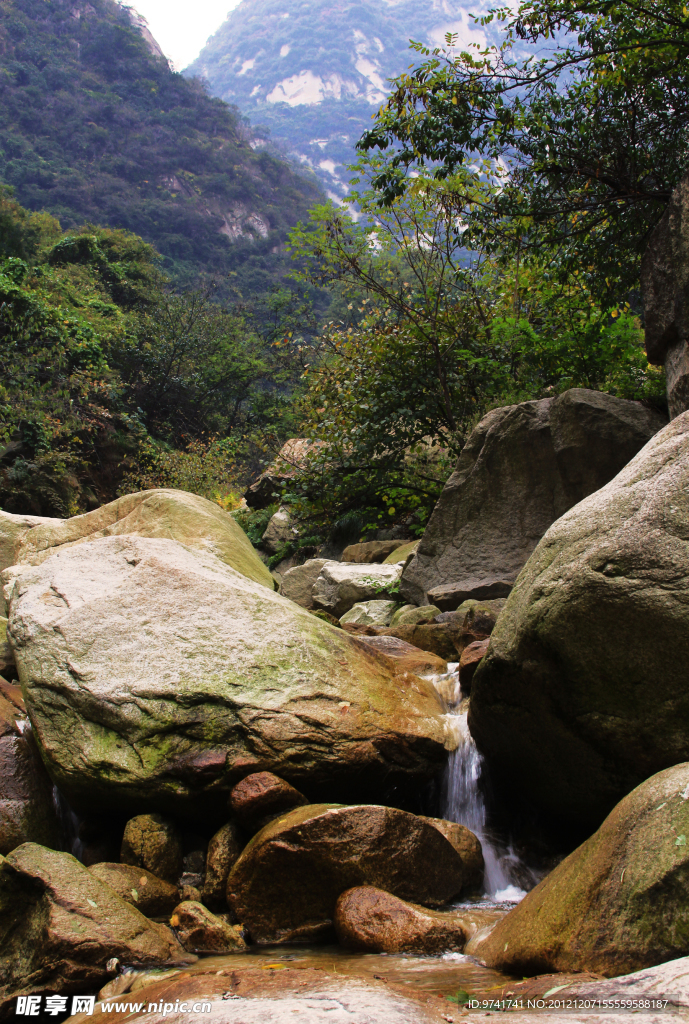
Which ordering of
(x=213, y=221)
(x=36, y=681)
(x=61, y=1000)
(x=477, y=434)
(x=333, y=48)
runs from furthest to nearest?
(x=333, y=48) < (x=213, y=221) < (x=477, y=434) < (x=36, y=681) < (x=61, y=1000)

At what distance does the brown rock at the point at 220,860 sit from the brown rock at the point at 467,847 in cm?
101

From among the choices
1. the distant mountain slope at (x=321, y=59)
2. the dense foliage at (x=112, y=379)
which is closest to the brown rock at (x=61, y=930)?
the dense foliage at (x=112, y=379)

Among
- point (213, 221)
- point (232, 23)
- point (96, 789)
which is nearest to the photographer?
→ point (96, 789)

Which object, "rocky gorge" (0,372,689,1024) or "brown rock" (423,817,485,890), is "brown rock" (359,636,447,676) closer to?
"rocky gorge" (0,372,689,1024)

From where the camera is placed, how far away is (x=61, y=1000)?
2.54 m

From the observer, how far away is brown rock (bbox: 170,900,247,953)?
115 inches

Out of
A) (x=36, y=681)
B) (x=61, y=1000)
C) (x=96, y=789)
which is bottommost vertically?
(x=61, y=1000)

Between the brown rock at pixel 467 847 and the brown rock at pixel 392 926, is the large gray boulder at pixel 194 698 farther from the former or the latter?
the brown rock at pixel 392 926

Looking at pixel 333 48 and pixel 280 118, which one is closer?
pixel 280 118

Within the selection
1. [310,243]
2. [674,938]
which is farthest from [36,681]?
[310,243]

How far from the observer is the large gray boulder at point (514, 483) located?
7.20 metres

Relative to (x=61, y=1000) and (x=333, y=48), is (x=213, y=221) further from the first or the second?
(x=333, y=48)

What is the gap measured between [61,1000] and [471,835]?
2.17 m

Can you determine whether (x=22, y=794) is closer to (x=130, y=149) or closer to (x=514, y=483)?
(x=514, y=483)
